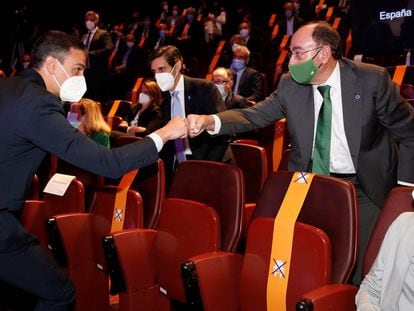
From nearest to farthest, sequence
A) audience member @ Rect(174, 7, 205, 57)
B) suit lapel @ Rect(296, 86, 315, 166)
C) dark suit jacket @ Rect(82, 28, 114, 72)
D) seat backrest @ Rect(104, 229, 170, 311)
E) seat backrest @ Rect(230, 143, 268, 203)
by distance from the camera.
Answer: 1. suit lapel @ Rect(296, 86, 315, 166)
2. seat backrest @ Rect(104, 229, 170, 311)
3. seat backrest @ Rect(230, 143, 268, 203)
4. dark suit jacket @ Rect(82, 28, 114, 72)
5. audience member @ Rect(174, 7, 205, 57)

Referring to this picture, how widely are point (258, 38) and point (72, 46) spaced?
6.68 metres

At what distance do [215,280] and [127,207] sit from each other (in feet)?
2.62

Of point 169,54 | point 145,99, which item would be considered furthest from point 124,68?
point 169,54

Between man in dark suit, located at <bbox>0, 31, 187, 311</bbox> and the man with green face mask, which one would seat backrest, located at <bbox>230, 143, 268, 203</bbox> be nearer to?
the man with green face mask

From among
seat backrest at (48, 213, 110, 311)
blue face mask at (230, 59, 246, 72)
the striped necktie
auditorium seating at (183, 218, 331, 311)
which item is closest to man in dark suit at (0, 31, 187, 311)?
auditorium seating at (183, 218, 331, 311)

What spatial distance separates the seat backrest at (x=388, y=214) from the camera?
176cm

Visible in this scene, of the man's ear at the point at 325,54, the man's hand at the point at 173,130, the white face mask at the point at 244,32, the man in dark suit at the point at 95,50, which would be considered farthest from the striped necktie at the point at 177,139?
the white face mask at the point at 244,32

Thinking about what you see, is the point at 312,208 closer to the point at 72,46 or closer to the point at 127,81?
the point at 72,46

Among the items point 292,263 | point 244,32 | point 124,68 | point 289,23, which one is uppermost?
point 289,23

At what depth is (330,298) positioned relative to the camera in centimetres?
163

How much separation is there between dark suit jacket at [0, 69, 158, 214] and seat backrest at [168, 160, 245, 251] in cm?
47

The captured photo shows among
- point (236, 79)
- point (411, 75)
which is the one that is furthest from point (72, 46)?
point (236, 79)

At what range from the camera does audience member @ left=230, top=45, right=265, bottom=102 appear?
5770 mm

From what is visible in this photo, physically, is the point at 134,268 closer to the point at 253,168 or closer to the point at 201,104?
the point at 253,168
